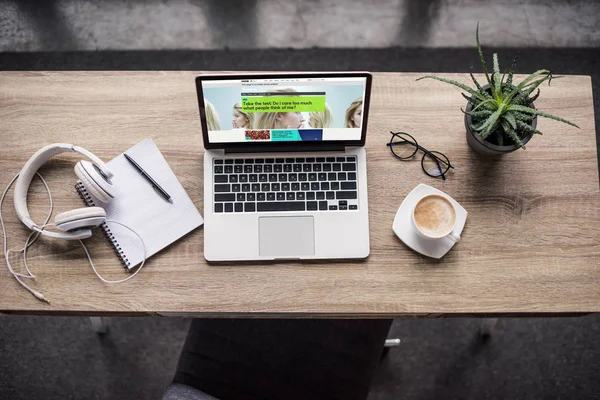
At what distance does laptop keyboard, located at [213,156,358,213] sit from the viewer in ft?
4.14

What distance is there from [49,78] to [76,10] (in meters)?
1.00

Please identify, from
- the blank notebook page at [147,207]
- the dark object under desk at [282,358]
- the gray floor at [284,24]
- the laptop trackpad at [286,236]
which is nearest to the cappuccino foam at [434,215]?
the laptop trackpad at [286,236]

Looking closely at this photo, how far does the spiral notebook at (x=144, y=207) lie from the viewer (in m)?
1.25

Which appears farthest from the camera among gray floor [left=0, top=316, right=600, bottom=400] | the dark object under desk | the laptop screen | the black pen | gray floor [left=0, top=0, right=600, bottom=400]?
gray floor [left=0, top=0, right=600, bottom=400]

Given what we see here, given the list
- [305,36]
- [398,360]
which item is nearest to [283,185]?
[398,360]

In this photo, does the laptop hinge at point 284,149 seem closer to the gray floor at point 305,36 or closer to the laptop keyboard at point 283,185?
the laptop keyboard at point 283,185

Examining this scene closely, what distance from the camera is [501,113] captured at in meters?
1.20

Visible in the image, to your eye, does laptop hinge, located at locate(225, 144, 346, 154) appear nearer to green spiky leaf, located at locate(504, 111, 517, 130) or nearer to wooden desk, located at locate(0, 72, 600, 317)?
wooden desk, located at locate(0, 72, 600, 317)

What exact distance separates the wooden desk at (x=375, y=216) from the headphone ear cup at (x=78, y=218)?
7 centimetres

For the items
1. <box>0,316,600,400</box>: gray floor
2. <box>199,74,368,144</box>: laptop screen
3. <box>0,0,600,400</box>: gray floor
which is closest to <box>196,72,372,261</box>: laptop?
<box>199,74,368,144</box>: laptop screen

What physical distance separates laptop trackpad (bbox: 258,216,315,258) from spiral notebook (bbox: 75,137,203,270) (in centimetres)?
15

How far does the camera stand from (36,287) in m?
1.23

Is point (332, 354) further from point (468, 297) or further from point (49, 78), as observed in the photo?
point (49, 78)

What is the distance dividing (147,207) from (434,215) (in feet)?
2.07
